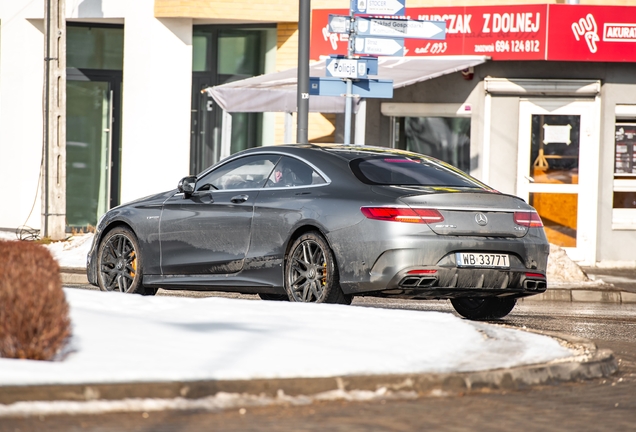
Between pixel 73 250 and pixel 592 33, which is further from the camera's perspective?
pixel 592 33

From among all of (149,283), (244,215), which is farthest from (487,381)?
(149,283)

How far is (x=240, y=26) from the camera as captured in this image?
2248cm

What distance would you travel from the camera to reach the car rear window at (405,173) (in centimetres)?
983

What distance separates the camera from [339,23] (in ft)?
48.5

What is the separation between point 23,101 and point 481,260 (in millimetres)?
15708

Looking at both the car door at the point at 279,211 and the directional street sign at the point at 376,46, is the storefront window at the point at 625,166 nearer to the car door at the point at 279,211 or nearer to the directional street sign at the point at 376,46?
the directional street sign at the point at 376,46

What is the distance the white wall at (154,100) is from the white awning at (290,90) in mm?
2975

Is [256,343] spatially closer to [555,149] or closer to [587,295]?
[587,295]

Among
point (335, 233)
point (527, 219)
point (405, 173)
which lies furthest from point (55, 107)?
point (527, 219)

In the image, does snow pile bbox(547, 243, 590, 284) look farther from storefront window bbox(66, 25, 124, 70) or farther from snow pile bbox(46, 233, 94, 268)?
storefront window bbox(66, 25, 124, 70)

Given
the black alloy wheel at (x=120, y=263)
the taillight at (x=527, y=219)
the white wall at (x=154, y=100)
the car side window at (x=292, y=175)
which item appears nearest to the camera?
the taillight at (x=527, y=219)

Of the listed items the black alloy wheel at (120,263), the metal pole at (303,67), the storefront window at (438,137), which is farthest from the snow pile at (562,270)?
the black alloy wheel at (120,263)

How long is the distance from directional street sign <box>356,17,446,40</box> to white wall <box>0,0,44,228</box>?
33.2ft

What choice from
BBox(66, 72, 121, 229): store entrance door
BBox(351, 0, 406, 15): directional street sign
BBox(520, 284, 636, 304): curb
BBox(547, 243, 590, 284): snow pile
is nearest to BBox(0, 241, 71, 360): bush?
BBox(520, 284, 636, 304): curb
